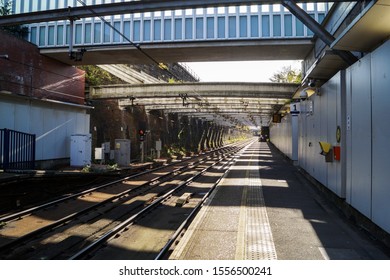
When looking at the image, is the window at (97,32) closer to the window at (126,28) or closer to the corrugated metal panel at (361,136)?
the window at (126,28)

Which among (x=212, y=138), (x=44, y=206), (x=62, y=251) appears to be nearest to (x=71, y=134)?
(x=44, y=206)

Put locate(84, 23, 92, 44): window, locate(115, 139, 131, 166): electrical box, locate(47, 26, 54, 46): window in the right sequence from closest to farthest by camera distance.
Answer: locate(84, 23, 92, 44): window < locate(47, 26, 54, 46): window < locate(115, 139, 131, 166): electrical box

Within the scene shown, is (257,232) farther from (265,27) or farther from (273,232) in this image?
(265,27)

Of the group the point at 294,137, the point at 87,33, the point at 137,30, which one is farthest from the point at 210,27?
the point at 294,137

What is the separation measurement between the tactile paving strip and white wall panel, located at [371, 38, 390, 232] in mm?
1935

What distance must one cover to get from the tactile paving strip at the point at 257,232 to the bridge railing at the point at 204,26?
861 centimetres

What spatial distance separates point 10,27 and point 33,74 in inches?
236

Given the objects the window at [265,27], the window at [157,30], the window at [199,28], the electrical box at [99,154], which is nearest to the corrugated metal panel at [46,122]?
the electrical box at [99,154]

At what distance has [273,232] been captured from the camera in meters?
7.41

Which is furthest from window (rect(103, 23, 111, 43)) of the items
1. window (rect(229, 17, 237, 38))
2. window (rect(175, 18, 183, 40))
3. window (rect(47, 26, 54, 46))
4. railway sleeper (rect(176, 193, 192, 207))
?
railway sleeper (rect(176, 193, 192, 207))

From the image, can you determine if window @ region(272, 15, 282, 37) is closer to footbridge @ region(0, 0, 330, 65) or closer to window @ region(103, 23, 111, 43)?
footbridge @ region(0, 0, 330, 65)

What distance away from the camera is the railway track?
6.84 m

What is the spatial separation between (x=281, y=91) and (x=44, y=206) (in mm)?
18608

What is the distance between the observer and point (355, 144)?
8.15 m
